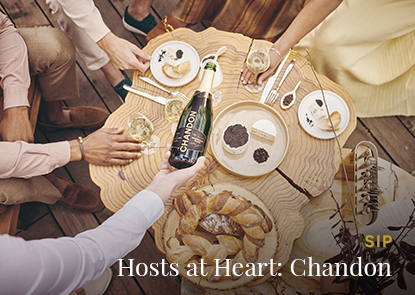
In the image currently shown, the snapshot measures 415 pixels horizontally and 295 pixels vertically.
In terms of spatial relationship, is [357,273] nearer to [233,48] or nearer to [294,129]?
[294,129]

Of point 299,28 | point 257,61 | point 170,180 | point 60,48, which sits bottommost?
point 170,180

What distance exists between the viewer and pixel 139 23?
215cm

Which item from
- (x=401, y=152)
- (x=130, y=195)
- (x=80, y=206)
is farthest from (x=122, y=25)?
(x=401, y=152)

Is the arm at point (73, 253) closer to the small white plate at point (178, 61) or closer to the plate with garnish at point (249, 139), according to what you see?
the plate with garnish at point (249, 139)

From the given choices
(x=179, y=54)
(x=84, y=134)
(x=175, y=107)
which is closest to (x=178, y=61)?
(x=179, y=54)

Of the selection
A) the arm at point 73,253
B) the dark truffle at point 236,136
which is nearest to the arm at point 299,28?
the dark truffle at point 236,136

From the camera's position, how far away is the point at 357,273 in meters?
0.79

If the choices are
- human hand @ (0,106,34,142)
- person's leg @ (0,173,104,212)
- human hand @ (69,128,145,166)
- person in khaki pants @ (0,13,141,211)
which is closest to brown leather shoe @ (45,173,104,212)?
person's leg @ (0,173,104,212)

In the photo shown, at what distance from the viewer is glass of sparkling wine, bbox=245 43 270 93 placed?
1245 mm

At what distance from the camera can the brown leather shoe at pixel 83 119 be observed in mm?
1935

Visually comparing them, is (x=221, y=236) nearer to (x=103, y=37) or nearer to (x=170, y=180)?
(x=170, y=180)

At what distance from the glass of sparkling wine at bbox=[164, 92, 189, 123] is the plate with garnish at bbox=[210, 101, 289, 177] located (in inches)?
7.6

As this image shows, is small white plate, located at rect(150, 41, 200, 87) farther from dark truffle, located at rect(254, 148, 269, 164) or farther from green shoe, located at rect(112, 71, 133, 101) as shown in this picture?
green shoe, located at rect(112, 71, 133, 101)

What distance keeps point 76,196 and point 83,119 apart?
2.07 ft
